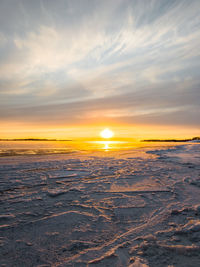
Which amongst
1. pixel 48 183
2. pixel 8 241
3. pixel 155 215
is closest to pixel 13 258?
pixel 8 241

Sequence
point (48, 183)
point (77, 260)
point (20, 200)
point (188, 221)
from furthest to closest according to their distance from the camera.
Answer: point (48, 183) < point (20, 200) < point (188, 221) < point (77, 260)

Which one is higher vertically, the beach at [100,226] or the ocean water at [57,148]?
the beach at [100,226]

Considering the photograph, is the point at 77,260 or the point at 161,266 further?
the point at 77,260

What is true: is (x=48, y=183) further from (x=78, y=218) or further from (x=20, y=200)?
(x=78, y=218)

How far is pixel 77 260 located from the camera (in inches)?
61.9

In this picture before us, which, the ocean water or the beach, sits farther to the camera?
the ocean water

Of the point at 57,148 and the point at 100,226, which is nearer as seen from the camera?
the point at 100,226

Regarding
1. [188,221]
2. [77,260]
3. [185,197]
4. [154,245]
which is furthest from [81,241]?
[185,197]

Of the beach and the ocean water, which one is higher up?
the beach

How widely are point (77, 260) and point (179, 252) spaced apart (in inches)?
41.5

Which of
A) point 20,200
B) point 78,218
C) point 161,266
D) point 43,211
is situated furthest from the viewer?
point 20,200

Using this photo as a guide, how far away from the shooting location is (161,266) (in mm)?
1455

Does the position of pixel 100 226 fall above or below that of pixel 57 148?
above

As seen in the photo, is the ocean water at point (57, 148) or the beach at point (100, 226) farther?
the ocean water at point (57, 148)
